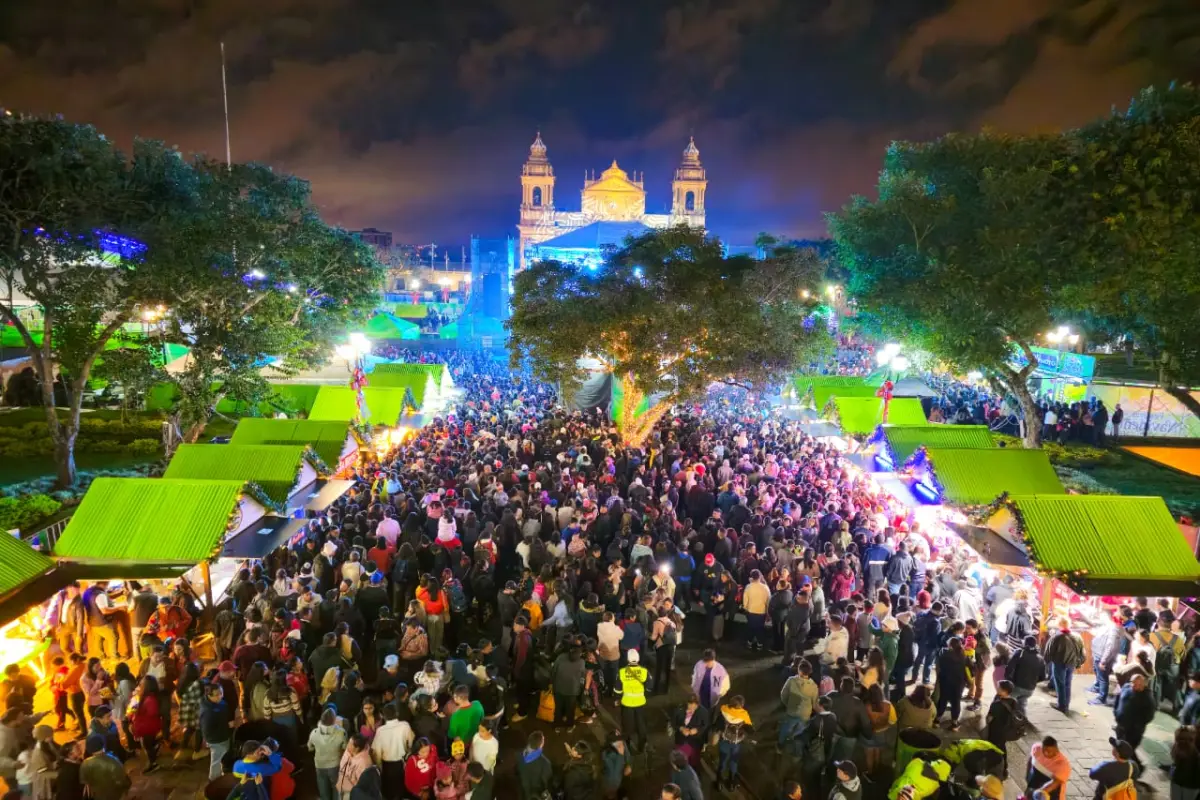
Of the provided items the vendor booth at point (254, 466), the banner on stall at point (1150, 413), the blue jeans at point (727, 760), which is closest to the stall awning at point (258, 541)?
the vendor booth at point (254, 466)

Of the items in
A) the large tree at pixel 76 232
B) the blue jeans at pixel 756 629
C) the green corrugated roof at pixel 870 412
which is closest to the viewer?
the blue jeans at pixel 756 629

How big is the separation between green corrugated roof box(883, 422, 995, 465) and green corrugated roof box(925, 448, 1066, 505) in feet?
3.66

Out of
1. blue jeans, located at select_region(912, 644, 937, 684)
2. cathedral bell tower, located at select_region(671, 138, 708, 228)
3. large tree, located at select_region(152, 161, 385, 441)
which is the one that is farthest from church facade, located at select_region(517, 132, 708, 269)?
blue jeans, located at select_region(912, 644, 937, 684)

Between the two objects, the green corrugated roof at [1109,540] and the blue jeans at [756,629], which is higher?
the green corrugated roof at [1109,540]

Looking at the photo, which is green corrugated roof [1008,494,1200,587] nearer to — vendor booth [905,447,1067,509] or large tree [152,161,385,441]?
vendor booth [905,447,1067,509]

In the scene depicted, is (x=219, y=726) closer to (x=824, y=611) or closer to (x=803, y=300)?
(x=824, y=611)

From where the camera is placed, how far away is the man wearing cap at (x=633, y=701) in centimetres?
629

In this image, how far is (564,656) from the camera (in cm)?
674

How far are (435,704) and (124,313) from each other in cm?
1291

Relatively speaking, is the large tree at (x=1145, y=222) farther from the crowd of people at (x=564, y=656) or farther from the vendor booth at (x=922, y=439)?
the crowd of people at (x=564, y=656)

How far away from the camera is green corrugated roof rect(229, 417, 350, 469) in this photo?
39.1ft

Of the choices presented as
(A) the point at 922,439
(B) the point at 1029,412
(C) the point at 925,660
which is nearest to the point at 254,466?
(C) the point at 925,660

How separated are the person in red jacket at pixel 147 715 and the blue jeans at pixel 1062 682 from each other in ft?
28.6

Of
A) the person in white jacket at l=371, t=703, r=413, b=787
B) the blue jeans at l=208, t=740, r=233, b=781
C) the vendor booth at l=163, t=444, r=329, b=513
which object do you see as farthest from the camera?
the vendor booth at l=163, t=444, r=329, b=513
